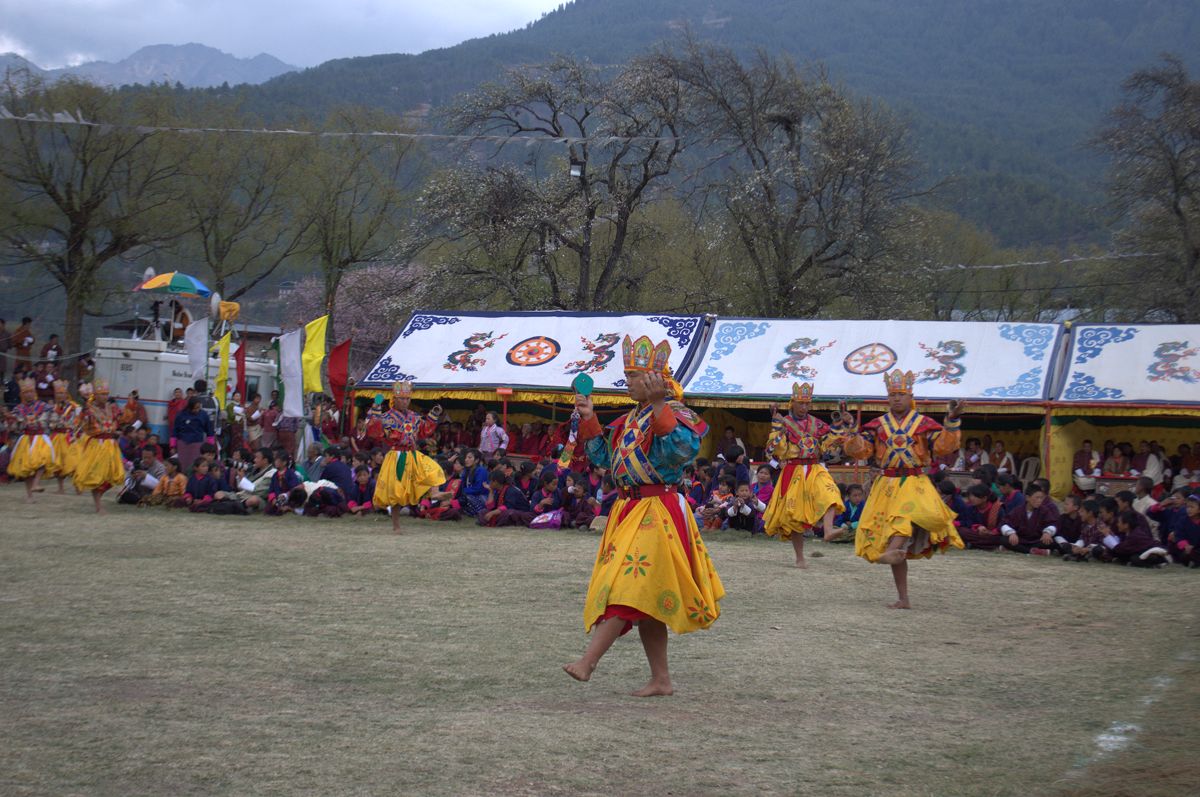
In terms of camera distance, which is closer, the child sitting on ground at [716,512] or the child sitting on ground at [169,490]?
→ the child sitting on ground at [716,512]

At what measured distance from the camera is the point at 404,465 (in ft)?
56.2

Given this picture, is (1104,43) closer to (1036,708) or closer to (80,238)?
(80,238)

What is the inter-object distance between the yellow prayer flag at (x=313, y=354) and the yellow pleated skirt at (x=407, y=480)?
7602mm

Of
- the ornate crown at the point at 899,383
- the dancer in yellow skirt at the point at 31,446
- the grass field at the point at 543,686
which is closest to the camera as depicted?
the grass field at the point at 543,686

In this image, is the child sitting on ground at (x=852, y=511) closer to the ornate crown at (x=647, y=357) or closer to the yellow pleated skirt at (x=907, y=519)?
the yellow pleated skirt at (x=907, y=519)

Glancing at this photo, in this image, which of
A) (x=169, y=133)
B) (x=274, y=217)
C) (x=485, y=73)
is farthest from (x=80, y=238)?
(x=485, y=73)

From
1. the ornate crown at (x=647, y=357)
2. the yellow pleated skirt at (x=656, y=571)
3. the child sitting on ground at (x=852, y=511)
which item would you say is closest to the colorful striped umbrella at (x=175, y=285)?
the child sitting on ground at (x=852, y=511)

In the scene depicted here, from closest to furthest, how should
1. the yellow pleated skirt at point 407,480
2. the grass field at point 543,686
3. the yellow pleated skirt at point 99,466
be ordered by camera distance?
the grass field at point 543,686, the yellow pleated skirt at point 407,480, the yellow pleated skirt at point 99,466

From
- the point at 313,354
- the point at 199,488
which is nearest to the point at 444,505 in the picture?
the point at 199,488

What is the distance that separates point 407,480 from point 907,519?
778 cm

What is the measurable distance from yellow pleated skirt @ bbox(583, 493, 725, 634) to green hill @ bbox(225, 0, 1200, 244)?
54.0 meters

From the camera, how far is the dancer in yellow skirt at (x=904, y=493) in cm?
1135

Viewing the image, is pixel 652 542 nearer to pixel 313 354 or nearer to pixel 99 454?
pixel 99 454

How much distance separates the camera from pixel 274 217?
4431 cm
